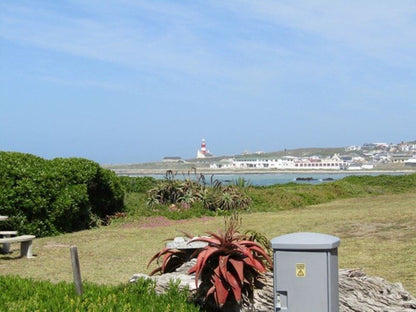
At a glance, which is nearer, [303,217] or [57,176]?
[57,176]

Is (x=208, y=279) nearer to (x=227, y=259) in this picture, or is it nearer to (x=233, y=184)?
(x=227, y=259)

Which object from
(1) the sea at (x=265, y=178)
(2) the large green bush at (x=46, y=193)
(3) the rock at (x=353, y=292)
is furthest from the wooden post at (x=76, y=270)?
(1) the sea at (x=265, y=178)

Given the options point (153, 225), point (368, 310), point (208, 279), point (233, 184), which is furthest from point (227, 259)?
point (233, 184)

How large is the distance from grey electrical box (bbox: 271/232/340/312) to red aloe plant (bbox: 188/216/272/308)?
667 mm

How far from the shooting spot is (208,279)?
19.3 ft

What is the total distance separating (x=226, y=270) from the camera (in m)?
5.69

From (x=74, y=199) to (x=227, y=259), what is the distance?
11096mm

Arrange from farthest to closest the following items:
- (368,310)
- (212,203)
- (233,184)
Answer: (233,184) → (212,203) → (368,310)

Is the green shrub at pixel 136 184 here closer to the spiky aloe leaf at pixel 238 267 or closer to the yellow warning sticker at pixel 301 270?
the spiky aloe leaf at pixel 238 267

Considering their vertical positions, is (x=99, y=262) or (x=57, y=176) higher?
(x=57, y=176)

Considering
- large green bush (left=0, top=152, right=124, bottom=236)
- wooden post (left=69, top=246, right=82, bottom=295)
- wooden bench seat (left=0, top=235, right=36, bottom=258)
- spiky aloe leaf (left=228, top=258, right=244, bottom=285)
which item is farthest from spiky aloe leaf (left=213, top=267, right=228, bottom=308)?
large green bush (left=0, top=152, right=124, bottom=236)

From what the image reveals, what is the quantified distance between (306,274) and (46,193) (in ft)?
37.5

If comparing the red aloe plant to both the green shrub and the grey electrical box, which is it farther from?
the green shrub

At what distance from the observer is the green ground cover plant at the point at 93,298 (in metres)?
5.27
